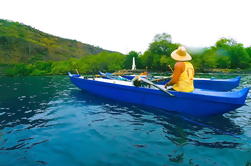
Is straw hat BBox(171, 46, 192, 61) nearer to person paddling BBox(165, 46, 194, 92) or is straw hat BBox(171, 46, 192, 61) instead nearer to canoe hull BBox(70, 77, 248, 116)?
person paddling BBox(165, 46, 194, 92)

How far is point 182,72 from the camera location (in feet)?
22.2

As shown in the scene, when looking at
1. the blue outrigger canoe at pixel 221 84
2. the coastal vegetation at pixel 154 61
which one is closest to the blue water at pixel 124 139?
the blue outrigger canoe at pixel 221 84

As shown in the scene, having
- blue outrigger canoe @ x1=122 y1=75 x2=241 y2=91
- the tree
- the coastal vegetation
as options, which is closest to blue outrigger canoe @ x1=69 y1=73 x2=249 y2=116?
blue outrigger canoe @ x1=122 y1=75 x2=241 y2=91

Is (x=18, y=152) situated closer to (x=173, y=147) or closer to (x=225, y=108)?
(x=173, y=147)

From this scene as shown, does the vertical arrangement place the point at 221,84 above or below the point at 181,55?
below

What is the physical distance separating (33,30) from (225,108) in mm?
220106

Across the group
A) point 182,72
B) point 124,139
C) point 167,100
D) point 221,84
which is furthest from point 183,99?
point 221,84

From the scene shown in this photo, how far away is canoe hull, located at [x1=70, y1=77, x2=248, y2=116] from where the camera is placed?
6.53 m

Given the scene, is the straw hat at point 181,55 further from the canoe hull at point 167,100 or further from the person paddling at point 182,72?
the canoe hull at point 167,100

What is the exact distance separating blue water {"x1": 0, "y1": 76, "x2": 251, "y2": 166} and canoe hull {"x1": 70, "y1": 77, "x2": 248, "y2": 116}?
423mm

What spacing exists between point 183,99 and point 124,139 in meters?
3.55

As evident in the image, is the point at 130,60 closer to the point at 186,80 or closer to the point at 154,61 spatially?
the point at 154,61

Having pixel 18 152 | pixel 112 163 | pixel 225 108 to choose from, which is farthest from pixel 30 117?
pixel 225 108

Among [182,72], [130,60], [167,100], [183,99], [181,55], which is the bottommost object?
[167,100]
